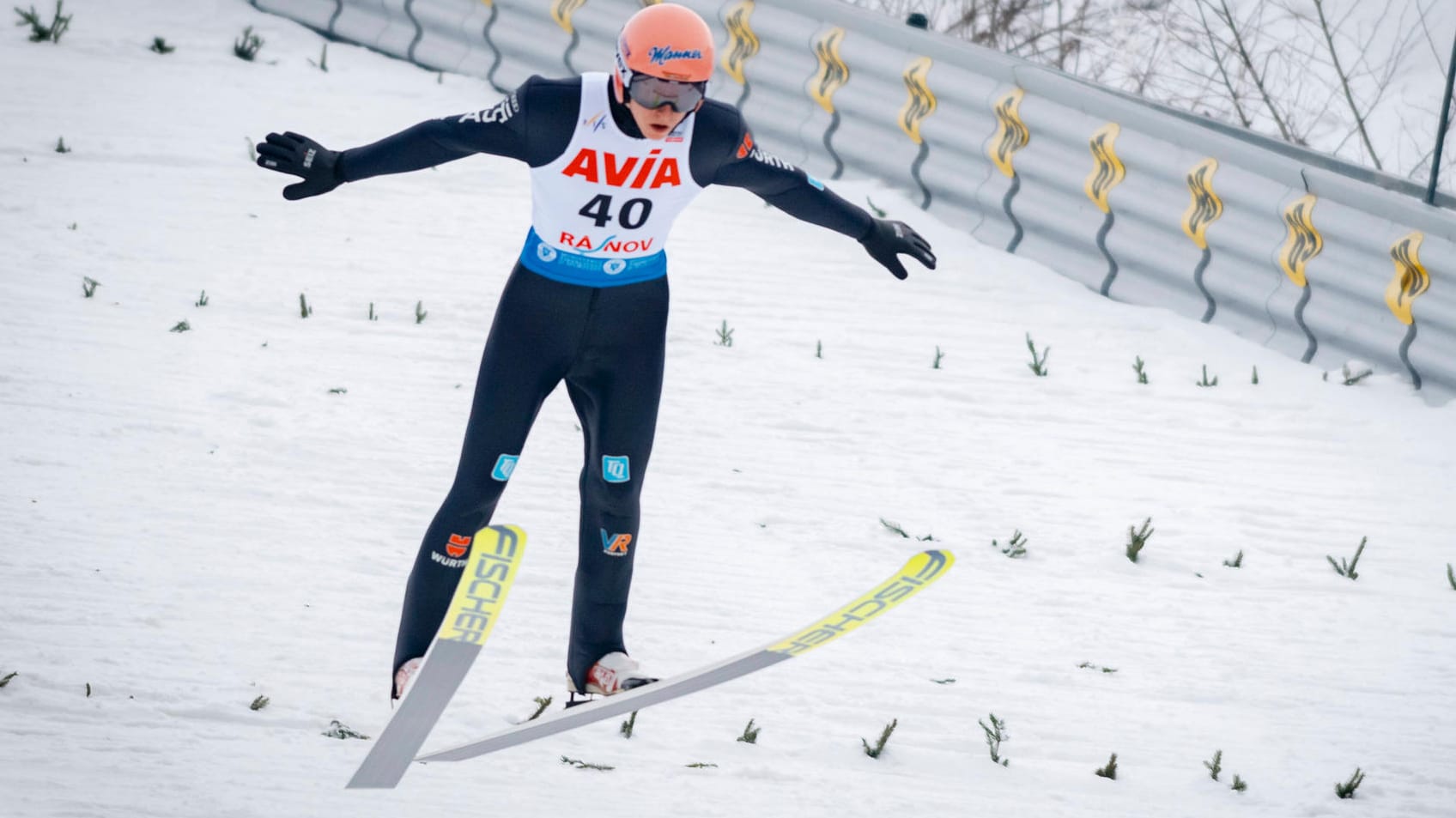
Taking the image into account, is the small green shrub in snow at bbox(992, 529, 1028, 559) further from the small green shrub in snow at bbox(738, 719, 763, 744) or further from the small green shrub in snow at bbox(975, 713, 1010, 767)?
the small green shrub in snow at bbox(738, 719, 763, 744)

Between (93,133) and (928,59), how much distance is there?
4.63 metres

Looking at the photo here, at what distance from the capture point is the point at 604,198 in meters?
3.89

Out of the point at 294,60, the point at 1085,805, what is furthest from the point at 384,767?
the point at 294,60

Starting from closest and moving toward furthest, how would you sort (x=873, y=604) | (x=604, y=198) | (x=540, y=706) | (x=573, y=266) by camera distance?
(x=604, y=198)
(x=573, y=266)
(x=540, y=706)
(x=873, y=604)

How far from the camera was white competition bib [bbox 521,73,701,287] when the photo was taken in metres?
3.84

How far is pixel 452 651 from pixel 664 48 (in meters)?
1.63

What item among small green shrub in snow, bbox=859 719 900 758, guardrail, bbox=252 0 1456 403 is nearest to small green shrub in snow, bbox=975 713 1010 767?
small green shrub in snow, bbox=859 719 900 758

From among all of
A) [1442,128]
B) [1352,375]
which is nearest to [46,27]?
[1352,375]

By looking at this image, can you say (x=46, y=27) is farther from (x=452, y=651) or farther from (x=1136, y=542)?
(x=1136, y=542)

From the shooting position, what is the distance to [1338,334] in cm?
705

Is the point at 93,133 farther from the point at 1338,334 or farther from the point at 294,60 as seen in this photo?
the point at 1338,334

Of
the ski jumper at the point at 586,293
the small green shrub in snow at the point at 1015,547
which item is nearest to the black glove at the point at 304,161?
the ski jumper at the point at 586,293

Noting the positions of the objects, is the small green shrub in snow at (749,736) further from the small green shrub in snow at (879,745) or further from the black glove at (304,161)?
the black glove at (304,161)

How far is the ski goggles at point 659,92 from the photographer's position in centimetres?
376
